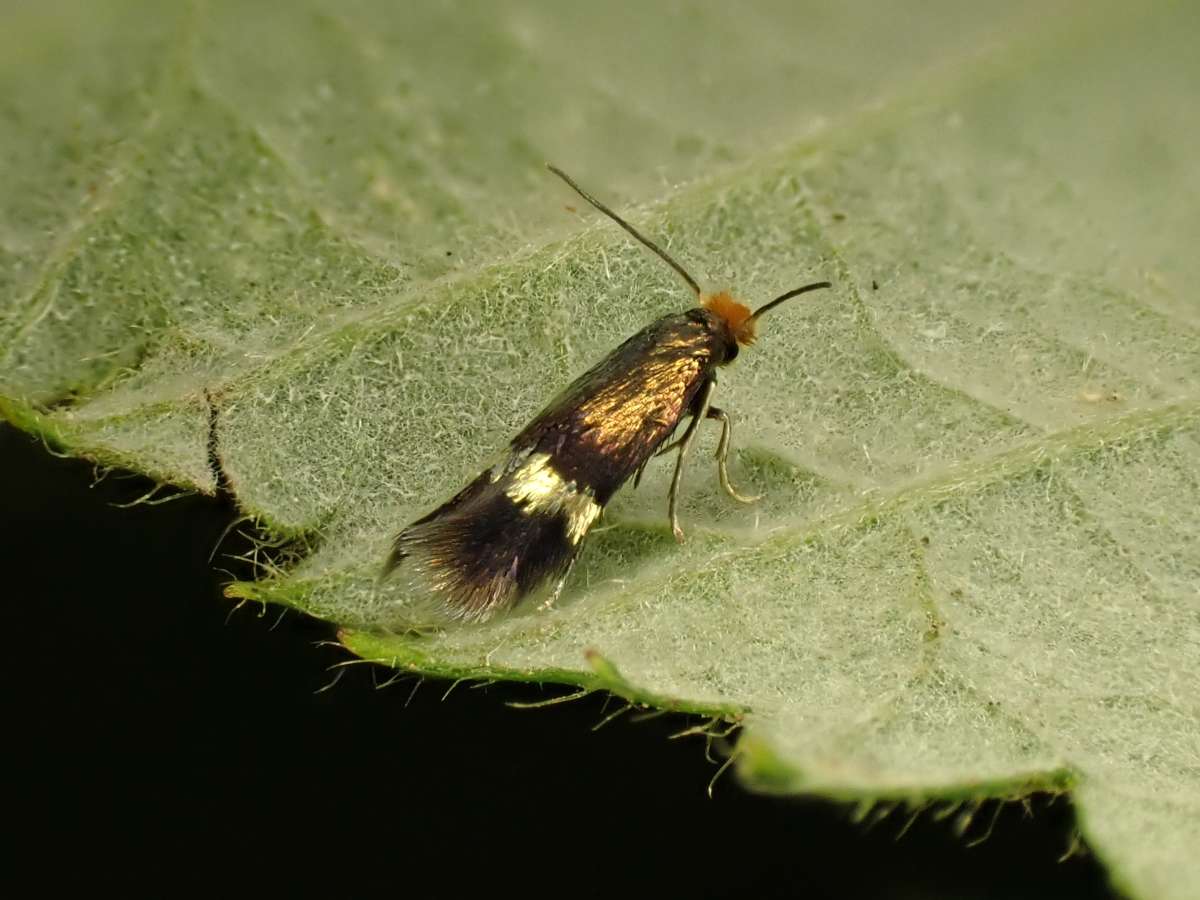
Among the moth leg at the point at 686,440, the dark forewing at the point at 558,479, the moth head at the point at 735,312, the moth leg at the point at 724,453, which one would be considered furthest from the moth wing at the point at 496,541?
the moth head at the point at 735,312

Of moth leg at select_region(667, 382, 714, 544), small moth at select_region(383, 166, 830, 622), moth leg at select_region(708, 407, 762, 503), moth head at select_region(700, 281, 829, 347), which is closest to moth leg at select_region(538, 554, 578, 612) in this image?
small moth at select_region(383, 166, 830, 622)

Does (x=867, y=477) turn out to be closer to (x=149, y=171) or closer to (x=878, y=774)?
(x=878, y=774)

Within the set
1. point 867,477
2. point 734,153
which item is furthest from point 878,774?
point 734,153

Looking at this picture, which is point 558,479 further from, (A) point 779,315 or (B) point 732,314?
(A) point 779,315

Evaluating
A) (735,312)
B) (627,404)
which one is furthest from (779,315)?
(627,404)

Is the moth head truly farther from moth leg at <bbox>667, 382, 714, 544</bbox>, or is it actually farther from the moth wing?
the moth wing
